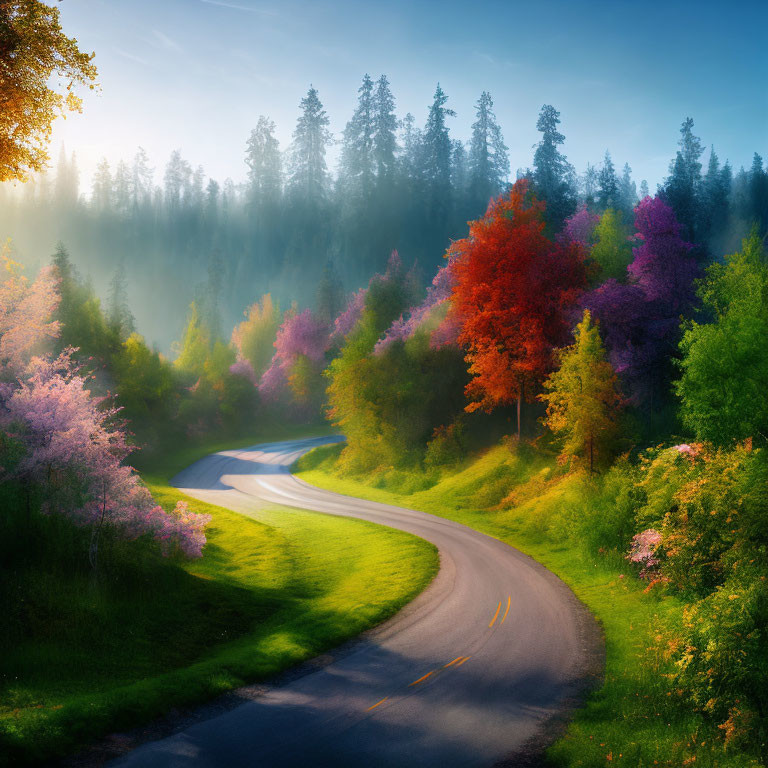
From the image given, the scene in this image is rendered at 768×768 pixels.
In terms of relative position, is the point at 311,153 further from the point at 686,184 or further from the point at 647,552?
the point at 647,552

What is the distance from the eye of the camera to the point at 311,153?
108438 millimetres

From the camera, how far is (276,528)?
3105 centimetres

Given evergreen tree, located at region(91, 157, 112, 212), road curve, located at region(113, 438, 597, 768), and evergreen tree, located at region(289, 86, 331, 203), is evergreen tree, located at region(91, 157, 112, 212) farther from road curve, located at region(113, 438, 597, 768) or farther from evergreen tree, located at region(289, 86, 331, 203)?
road curve, located at region(113, 438, 597, 768)

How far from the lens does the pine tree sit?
90.5 feet

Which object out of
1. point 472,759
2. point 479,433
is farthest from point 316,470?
point 472,759

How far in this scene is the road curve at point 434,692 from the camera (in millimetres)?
10648

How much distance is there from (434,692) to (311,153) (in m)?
109

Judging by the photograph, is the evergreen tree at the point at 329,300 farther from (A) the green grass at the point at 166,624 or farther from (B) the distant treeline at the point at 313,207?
(A) the green grass at the point at 166,624

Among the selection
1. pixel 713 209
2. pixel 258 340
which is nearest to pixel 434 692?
pixel 258 340

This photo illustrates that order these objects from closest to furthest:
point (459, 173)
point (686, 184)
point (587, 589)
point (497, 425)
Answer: point (587, 589), point (497, 425), point (686, 184), point (459, 173)

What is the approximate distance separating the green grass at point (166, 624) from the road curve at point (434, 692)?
3.98 feet

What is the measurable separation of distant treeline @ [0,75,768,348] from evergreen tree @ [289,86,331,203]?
0.82 ft

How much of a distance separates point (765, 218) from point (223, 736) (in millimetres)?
92946

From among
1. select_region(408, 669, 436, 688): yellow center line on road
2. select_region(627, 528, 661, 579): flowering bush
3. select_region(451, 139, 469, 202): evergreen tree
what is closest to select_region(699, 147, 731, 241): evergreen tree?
select_region(451, 139, 469, 202): evergreen tree
